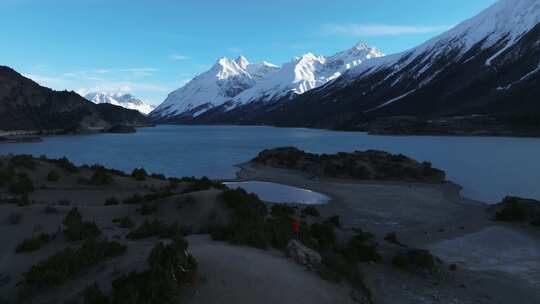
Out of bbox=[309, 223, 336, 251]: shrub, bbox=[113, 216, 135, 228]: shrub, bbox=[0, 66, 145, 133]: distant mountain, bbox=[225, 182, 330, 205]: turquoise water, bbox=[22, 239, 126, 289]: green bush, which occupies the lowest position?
bbox=[225, 182, 330, 205]: turquoise water

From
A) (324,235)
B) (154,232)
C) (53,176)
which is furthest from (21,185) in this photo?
(324,235)

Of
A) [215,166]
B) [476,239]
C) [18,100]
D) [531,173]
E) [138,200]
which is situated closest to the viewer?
[476,239]

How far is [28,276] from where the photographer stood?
1032 centimetres

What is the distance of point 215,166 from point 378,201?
32.7m

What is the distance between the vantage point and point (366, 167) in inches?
1857

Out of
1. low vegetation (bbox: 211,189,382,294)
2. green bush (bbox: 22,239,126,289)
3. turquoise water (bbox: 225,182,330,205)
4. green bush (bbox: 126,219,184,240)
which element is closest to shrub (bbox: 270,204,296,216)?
low vegetation (bbox: 211,189,382,294)

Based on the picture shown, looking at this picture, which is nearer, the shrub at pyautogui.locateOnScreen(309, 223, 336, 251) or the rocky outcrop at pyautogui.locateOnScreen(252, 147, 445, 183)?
the shrub at pyautogui.locateOnScreen(309, 223, 336, 251)

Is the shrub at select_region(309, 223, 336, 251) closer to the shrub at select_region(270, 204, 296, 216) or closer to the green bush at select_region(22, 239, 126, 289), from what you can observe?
the shrub at select_region(270, 204, 296, 216)

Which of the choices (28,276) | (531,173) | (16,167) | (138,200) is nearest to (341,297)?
(28,276)

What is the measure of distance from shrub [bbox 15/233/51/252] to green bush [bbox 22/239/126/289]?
9.28ft

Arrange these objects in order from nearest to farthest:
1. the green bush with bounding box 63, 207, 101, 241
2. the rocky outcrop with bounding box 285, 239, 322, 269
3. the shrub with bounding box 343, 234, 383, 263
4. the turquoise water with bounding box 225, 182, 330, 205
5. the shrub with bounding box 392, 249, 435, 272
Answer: the rocky outcrop with bounding box 285, 239, 322, 269 < the green bush with bounding box 63, 207, 101, 241 < the shrub with bounding box 392, 249, 435, 272 < the shrub with bounding box 343, 234, 383, 263 < the turquoise water with bounding box 225, 182, 330, 205

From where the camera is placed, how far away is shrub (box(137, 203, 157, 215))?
65.4 ft

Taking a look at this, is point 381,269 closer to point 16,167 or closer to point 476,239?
point 476,239

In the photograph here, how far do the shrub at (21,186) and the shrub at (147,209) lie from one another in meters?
11.2
